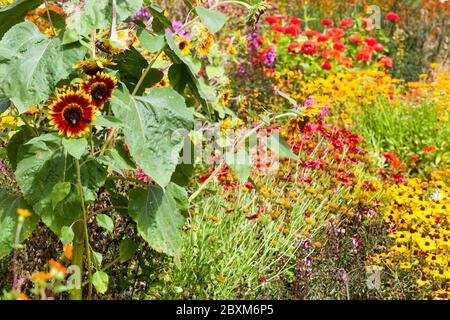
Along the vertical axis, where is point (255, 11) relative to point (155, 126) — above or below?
above

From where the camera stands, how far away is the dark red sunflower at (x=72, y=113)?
221cm

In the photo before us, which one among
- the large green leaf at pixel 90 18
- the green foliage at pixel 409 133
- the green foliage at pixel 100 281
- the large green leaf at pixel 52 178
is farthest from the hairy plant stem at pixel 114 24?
Result: the green foliage at pixel 409 133

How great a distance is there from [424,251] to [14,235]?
6.37 ft

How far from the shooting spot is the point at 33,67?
2229 millimetres

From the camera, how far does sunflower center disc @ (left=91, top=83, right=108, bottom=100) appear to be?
2.26 meters

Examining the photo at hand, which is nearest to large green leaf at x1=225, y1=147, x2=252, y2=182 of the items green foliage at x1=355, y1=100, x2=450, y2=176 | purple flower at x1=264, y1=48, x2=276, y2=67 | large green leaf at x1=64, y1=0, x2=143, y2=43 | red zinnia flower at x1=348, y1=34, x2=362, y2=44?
large green leaf at x1=64, y1=0, x2=143, y2=43

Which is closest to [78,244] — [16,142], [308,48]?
[16,142]

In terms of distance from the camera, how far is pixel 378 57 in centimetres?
734

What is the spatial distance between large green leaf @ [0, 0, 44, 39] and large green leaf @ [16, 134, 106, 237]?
0.47 meters

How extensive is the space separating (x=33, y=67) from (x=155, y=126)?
0.41 m

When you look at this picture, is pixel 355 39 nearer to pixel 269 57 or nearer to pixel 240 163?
pixel 269 57

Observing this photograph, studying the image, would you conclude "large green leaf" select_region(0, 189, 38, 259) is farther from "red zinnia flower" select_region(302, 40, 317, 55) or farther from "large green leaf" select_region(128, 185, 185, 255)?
"red zinnia flower" select_region(302, 40, 317, 55)
